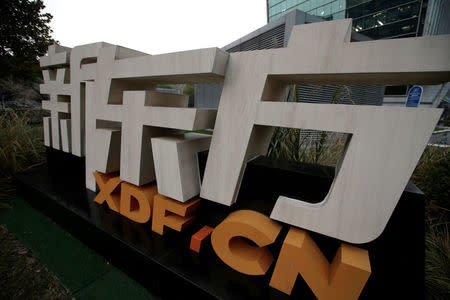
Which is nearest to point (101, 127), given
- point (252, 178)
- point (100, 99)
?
point (100, 99)

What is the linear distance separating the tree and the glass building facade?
23.7m

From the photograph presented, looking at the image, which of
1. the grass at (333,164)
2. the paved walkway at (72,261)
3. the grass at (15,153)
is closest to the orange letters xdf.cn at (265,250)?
the paved walkway at (72,261)

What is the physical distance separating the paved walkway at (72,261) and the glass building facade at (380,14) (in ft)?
75.3

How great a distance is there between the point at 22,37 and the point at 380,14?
2604 cm

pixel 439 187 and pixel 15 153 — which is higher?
pixel 439 187

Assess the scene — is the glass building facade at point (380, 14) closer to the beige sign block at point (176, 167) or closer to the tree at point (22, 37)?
the beige sign block at point (176, 167)

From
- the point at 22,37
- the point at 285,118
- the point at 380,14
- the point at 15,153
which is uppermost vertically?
the point at 380,14

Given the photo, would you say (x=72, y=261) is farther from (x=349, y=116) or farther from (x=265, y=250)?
(x=349, y=116)

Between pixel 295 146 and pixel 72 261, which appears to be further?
pixel 295 146

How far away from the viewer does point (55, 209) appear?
2.20 m

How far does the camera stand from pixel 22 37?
28.5ft

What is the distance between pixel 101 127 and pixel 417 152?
8.58ft

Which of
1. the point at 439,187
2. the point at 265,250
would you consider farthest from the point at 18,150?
the point at 439,187

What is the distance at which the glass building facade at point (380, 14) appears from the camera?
14.7 m
